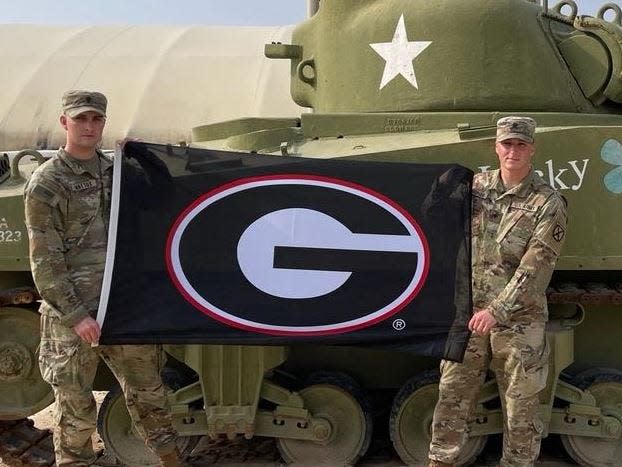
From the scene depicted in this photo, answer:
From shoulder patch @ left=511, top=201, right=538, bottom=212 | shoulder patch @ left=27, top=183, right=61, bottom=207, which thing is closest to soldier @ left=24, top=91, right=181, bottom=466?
shoulder patch @ left=27, top=183, right=61, bottom=207

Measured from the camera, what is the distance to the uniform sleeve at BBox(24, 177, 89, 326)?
3.82 metres

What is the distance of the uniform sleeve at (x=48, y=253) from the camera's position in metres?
3.82

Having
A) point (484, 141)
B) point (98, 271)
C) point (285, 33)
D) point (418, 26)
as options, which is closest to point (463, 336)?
point (484, 141)

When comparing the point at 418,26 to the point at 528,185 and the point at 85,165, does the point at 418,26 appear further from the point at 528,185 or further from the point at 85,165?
the point at 85,165

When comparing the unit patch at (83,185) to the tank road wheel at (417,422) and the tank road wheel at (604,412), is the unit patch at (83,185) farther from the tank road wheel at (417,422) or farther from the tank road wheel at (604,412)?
the tank road wheel at (604,412)

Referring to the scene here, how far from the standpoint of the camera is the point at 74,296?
3891 mm

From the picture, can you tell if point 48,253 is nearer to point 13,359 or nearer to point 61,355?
point 61,355

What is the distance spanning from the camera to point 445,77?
550 centimetres

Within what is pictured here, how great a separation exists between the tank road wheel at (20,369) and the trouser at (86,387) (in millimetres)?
1080

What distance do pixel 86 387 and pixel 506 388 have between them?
2.32 metres

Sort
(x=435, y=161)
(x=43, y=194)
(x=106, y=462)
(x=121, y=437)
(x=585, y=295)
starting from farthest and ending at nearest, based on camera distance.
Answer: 1. (x=106, y=462)
2. (x=121, y=437)
3. (x=435, y=161)
4. (x=585, y=295)
5. (x=43, y=194)

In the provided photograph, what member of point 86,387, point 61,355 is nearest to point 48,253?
point 61,355

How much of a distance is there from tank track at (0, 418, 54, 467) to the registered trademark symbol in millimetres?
2593

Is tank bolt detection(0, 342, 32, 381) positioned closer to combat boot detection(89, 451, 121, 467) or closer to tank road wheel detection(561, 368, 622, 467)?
combat boot detection(89, 451, 121, 467)
